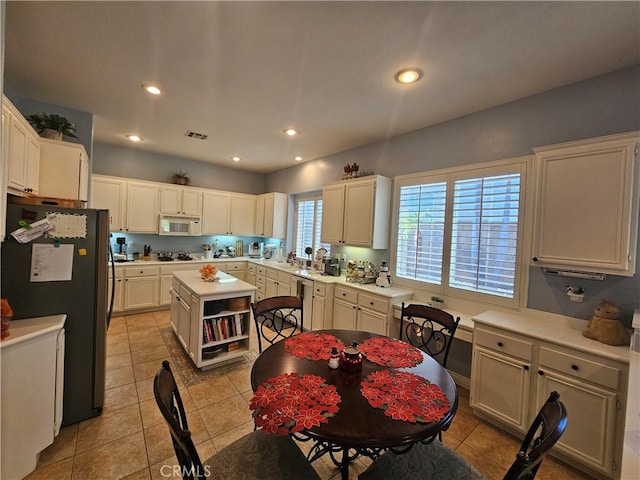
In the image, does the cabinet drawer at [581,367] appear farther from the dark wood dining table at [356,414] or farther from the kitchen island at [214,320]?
the kitchen island at [214,320]

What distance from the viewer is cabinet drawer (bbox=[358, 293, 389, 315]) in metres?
3.05

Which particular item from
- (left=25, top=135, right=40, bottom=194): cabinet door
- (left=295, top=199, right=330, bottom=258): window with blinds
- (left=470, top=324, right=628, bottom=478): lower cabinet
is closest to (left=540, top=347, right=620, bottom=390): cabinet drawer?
(left=470, top=324, right=628, bottom=478): lower cabinet

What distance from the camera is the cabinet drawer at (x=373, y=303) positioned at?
3.05 meters

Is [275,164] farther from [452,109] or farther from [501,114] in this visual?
[501,114]

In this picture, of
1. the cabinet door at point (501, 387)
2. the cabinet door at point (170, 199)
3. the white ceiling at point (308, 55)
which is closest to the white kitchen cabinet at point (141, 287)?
the cabinet door at point (170, 199)

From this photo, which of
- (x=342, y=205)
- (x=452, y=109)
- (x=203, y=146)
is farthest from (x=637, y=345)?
(x=203, y=146)

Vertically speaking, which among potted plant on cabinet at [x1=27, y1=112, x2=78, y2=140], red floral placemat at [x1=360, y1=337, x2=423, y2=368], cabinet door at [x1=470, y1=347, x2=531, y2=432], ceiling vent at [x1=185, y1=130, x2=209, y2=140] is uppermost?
ceiling vent at [x1=185, y1=130, x2=209, y2=140]

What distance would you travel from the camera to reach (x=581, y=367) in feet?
5.89

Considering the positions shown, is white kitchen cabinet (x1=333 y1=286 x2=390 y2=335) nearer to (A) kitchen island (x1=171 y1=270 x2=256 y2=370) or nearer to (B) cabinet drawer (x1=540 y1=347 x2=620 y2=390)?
(A) kitchen island (x1=171 y1=270 x2=256 y2=370)

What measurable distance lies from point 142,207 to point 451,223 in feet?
16.1

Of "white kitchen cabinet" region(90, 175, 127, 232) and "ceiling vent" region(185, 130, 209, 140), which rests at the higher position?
"ceiling vent" region(185, 130, 209, 140)

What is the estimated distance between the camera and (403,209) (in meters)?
3.47

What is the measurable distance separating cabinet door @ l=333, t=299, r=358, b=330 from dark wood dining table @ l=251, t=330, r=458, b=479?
1.68 m

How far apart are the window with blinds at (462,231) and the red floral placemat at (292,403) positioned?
2.10 meters
